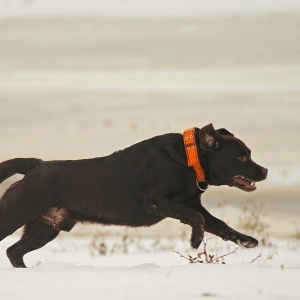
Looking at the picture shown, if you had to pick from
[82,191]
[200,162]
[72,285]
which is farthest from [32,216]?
[72,285]

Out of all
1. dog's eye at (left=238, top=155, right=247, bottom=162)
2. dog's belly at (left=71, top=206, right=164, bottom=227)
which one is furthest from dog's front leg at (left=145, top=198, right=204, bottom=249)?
dog's eye at (left=238, top=155, right=247, bottom=162)

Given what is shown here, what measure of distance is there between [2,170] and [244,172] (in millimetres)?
2067

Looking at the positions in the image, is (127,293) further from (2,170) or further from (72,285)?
(2,170)

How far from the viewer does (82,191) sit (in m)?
7.31

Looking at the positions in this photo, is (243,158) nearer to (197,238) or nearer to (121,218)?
(197,238)

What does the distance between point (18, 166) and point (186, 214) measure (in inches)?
60.5

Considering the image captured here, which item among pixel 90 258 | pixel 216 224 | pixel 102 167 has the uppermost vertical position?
pixel 102 167

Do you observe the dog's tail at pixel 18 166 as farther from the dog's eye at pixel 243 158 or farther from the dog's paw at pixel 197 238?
the dog's eye at pixel 243 158

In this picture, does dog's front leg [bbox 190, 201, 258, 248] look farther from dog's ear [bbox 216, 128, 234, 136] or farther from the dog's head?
dog's ear [bbox 216, 128, 234, 136]

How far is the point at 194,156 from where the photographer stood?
7.04m

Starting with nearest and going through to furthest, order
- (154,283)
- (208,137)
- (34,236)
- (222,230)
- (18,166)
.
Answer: (154,283)
(208,137)
(222,230)
(18,166)
(34,236)

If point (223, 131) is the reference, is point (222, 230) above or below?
below

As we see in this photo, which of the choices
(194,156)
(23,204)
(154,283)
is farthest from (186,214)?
(154,283)

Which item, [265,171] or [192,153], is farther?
[265,171]
